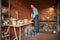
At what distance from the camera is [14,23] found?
3.94m

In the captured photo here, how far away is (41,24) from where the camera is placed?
6.86 m

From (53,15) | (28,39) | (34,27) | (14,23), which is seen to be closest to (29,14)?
(34,27)

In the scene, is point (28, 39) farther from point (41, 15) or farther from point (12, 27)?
point (41, 15)

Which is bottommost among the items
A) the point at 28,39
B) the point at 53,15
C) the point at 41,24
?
the point at 28,39

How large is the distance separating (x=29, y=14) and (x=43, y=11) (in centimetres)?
91

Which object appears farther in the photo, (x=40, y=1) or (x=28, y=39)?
(x=40, y=1)

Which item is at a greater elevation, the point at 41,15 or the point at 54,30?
the point at 41,15

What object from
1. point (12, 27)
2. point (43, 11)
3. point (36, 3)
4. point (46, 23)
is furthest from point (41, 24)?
point (12, 27)

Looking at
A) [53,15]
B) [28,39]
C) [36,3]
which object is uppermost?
[36,3]

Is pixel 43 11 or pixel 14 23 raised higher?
pixel 43 11

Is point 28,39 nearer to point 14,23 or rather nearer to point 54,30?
point 14,23

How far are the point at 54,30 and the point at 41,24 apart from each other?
75 centimetres

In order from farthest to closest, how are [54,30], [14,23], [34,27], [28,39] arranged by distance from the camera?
1. [54,30]
2. [34,27]
3. [28,39]
4. [14,23]

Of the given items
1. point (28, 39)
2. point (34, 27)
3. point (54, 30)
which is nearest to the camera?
point (28, 39)
